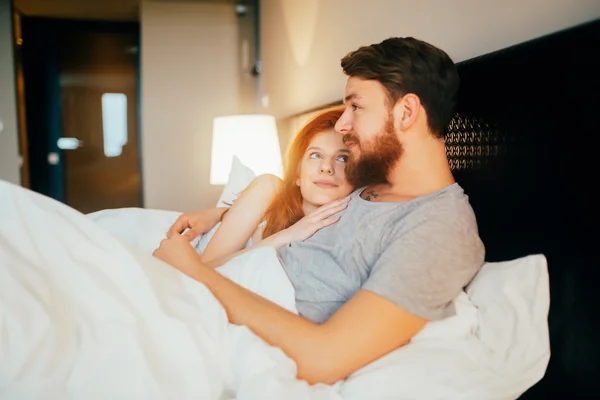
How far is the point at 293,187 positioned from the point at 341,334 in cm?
50

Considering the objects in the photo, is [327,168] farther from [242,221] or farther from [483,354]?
[483,354]

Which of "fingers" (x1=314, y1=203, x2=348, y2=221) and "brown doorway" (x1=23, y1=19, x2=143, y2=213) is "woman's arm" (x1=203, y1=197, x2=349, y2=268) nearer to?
"fingers" (x1=314, y1=203, x2=348, y2=221)

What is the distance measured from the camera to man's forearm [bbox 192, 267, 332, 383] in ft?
2.14

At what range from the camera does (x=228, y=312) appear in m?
0.70

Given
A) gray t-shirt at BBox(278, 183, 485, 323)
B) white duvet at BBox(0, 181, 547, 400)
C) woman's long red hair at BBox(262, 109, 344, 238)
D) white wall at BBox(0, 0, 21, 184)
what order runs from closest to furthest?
1. white duvet at BBox(0, 181, 547, 400)
2. gray t-shirt at BBox(278, 183, 485, 323)
3. woman's long red hair at BBox(262, 109, 344, 238)
4. white wall at BBox(0, 0, 21, 184)

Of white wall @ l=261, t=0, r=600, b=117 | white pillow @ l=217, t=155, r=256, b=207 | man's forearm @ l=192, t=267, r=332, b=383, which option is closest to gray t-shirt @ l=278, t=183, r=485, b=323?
man's forearm @ l=192, t=267, r=332, b=383

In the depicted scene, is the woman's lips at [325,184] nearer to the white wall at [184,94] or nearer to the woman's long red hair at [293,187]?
the woman's long red hair at [293,187]

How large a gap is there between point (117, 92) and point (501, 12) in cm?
329

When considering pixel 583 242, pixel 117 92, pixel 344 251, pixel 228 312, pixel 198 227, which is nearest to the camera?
pixel 583 242

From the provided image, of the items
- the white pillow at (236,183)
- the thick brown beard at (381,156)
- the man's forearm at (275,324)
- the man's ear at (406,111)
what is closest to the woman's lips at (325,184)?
the thick brown beard at (381,156)

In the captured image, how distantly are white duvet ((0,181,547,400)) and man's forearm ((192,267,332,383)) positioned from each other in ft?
0.07

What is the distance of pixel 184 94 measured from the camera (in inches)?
125

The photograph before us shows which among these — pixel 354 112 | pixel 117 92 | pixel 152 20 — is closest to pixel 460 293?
pixel 354 112

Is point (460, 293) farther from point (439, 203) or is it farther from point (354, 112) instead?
point (354, 112)
